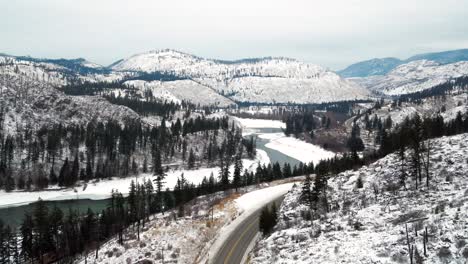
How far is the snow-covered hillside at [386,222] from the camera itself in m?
29.0

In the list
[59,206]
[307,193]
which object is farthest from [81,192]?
[307,193]

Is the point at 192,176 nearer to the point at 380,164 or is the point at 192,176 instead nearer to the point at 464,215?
the point at 380,164

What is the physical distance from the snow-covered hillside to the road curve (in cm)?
592

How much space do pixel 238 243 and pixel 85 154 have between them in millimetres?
137442

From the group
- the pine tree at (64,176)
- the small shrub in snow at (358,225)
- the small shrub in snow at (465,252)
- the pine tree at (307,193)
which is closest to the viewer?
the small shrub in snow at (465,252)

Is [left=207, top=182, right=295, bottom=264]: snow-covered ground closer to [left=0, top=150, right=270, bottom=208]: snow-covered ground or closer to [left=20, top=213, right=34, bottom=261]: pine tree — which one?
[left=20, top=213, right=34, bottom=261]: pine tree

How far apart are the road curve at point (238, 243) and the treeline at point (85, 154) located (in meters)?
107

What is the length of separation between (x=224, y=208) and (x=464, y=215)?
48.2 metres

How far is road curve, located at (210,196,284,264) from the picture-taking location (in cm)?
4984

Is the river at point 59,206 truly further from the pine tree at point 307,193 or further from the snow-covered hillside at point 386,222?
the snow-covered hillside at point 386,222

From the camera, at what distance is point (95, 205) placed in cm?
12219

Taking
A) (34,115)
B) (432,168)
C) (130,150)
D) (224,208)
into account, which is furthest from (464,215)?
(34,115)

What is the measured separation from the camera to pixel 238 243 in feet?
180

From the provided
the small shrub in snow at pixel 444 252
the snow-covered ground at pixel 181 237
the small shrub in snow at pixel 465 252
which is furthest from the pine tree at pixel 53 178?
the small shrub in snow at pixel 465 252
